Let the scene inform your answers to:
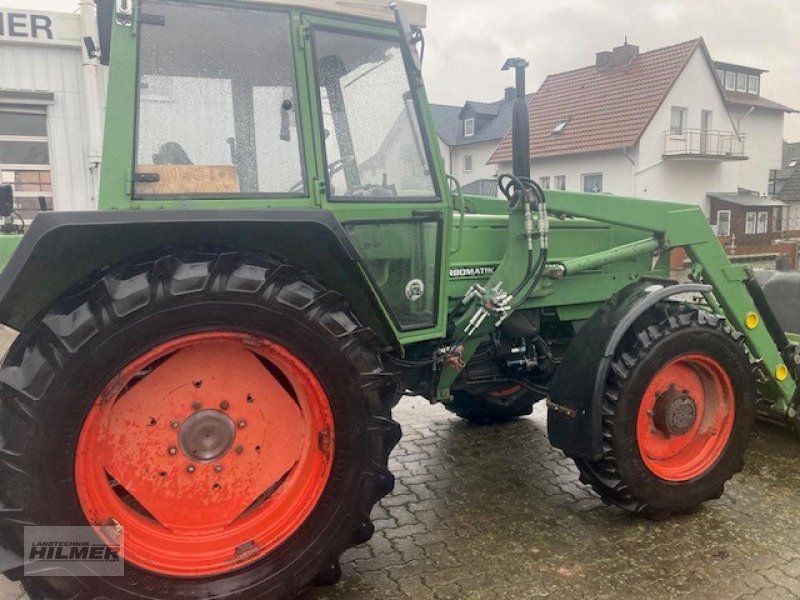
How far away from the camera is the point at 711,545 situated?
9.37ft

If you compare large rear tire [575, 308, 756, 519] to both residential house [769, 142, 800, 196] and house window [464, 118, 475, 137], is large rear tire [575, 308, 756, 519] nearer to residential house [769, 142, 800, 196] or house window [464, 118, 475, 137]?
house window [464, 118, 475, 137]

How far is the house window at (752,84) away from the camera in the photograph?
30.9 m

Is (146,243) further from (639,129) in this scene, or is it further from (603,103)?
(603,103)

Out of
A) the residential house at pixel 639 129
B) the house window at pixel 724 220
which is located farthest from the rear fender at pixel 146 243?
the house window at pixel 724 220

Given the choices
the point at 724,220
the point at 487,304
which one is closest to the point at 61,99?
the point at 487,304

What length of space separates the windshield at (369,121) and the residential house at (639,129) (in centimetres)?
Answer: 2050

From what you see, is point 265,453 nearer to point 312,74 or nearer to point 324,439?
point 324,439

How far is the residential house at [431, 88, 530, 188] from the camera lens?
32.6 metres

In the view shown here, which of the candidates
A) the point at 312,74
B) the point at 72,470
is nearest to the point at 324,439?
the point at 72,470

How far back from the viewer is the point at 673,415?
10.1 ft

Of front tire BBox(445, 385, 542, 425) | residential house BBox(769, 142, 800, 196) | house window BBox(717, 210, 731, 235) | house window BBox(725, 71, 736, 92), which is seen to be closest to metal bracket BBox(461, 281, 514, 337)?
front tire BBox(445, 385, 542, 425)

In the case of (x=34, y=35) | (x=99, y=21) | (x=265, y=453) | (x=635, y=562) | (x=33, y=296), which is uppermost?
(x=34, y=35)

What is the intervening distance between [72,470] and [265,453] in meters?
0.67

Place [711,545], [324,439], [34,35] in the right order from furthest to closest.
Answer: [34,35]
[711,545]
[324,439]
